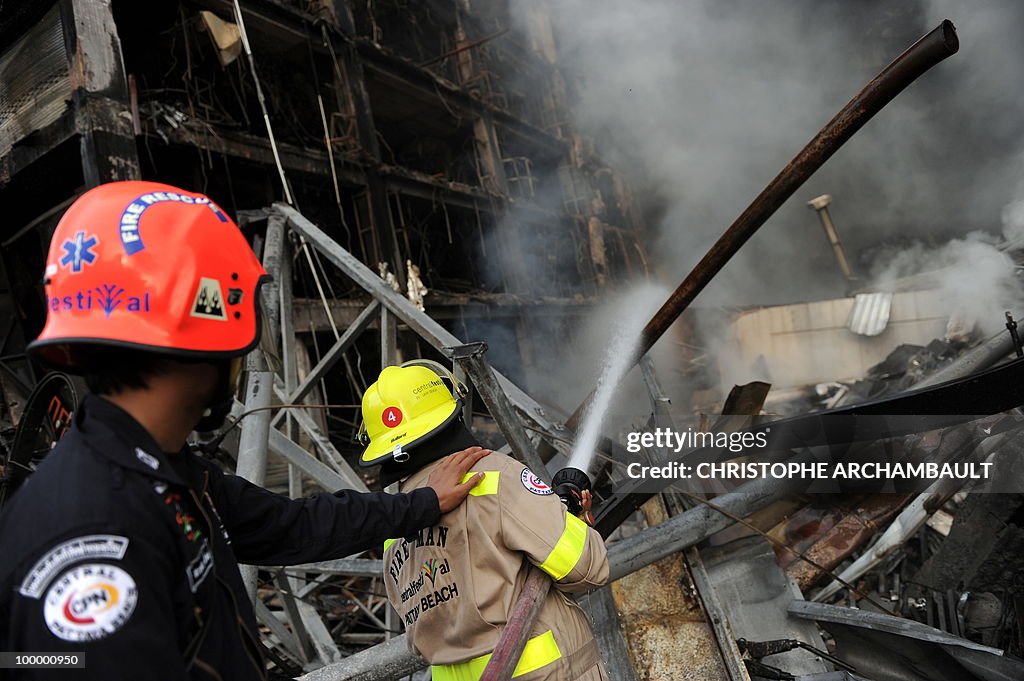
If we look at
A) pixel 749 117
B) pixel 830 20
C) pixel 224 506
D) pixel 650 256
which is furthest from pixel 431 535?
pixel 830 20

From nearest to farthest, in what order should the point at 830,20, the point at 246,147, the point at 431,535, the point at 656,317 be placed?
1. the point at 431,535
2. the point at 656,317
3. the point at 246,147
4. the point at 830,20

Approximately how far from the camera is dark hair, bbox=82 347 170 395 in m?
1.04

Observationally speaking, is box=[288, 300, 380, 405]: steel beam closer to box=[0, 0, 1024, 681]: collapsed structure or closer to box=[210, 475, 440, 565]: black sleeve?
box=[0, 0, 1024, 681]: collapsed structure

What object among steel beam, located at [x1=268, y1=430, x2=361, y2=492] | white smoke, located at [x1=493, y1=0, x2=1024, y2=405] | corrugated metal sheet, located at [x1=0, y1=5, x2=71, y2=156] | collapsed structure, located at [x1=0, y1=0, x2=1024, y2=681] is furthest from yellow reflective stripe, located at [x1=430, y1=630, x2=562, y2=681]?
white smoke, located at [x1=493, y1=0, x2=1024, y2=405]

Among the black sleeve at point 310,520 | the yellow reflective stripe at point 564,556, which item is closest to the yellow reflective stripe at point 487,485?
the black sleeve at point 310,520

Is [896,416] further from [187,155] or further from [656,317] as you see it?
[187,155]

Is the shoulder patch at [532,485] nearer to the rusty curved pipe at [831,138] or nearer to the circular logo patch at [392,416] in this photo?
the circular logo patch at [392,416]

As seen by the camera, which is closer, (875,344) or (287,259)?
(287,259)

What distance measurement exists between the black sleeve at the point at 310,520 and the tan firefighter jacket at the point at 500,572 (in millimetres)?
146

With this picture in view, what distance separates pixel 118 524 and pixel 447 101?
10.5 meters

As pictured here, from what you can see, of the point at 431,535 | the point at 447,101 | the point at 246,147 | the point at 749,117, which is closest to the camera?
the point at 431,535

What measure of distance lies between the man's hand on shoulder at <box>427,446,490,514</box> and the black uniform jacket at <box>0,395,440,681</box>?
0.63m

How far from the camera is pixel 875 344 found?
37.4 feet

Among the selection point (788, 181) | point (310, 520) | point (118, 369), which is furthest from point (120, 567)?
point (788, 181)
